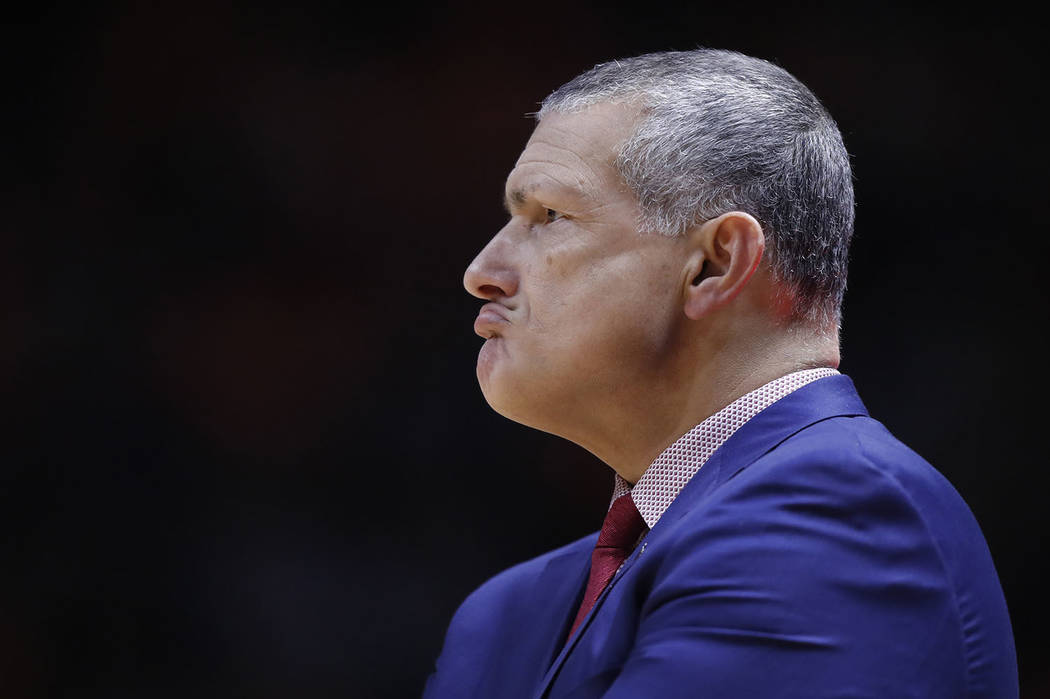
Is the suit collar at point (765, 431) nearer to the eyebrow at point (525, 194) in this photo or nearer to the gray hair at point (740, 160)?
the gray hair at point (740, 160)

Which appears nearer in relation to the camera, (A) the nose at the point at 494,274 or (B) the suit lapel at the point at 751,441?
(B) the suit lapel at the point at 751,441

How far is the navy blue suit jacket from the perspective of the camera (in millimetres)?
927

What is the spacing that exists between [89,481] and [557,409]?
1.51m

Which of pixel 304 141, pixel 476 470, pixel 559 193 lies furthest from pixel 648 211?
pixel 304 141

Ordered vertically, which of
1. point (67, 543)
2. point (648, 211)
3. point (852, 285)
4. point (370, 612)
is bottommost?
point (370, 612)

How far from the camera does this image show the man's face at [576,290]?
3.98 feet

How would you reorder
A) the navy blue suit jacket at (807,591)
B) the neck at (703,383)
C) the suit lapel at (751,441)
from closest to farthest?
the navy blue suit jacket at (807,591) < the suit lapel at (751,441) < the neck at (703,383)

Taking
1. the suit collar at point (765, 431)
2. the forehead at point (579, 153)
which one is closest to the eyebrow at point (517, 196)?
the forehead at point (579, 153)

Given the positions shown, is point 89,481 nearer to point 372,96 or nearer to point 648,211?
point 372,96

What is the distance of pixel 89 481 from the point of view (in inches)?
96.6

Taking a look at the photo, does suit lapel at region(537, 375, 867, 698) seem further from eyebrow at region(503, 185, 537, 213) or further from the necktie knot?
eyebrow at region(503, 185, 537, 213)

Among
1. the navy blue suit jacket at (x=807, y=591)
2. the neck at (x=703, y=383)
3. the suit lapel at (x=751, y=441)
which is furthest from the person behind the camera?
the neck at (x=703, y=383)

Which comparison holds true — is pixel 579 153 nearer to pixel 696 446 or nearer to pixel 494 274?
pixel 494 274

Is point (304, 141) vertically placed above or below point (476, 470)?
above
